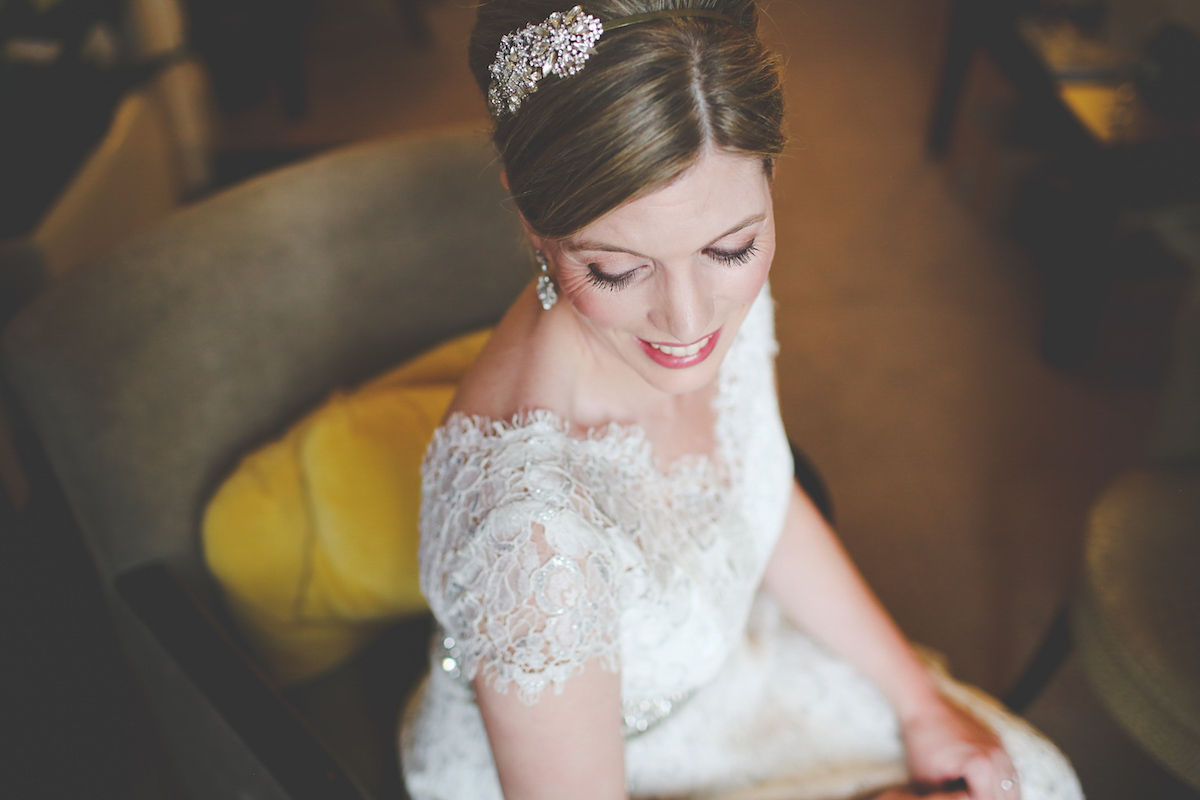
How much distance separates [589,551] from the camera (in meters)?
0.87

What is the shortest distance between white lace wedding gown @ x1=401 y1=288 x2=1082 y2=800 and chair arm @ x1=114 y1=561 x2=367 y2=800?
0.19m

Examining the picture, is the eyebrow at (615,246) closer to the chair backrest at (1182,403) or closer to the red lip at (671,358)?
the red lip at (671,358)

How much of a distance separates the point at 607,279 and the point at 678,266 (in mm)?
71

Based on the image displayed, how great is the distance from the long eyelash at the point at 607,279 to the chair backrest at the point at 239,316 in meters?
0.59

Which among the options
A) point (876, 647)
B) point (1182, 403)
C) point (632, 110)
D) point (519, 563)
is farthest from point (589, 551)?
point (1182, 403)

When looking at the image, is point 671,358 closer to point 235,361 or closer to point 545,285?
point 545,285

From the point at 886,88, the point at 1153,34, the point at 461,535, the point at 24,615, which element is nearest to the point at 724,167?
the point at 461,535

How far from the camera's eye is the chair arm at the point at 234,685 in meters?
0.93

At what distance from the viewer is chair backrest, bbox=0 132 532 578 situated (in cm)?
105

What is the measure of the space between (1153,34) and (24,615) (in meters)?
3.07

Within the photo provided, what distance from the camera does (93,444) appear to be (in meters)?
1.05

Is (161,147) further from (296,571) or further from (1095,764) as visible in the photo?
(1095,764)

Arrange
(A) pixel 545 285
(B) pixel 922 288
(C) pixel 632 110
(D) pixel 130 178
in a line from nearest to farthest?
(C) pixel 632 110
(A) pixel 545 285
(D) pixel 130 178
(B) pixel 922 288

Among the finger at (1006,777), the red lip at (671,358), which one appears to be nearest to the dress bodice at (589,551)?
the red lip at (671,358)
